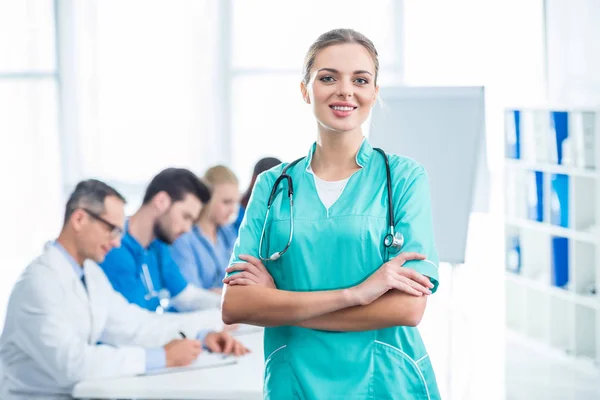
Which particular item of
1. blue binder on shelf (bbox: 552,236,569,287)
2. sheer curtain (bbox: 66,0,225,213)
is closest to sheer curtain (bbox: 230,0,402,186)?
sheer curtain (bbox: 66,0,225,213)

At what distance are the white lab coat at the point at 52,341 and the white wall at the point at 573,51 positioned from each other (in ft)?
10.9

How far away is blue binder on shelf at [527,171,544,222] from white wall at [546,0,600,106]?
47 centimetres

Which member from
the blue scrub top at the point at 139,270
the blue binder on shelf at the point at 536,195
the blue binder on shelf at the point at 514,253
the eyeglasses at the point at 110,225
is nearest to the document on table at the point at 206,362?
the eyeglasses at the point at 110,225

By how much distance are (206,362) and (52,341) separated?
514mm

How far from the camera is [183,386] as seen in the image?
8.32 ft

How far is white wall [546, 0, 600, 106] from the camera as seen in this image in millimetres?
5062

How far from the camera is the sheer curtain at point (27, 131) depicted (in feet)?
22.0

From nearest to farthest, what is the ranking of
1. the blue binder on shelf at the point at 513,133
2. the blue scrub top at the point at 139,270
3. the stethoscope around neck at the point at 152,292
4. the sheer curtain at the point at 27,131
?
1. the blue scrub top at the point at 139,270
2. the stethoscope around neck at the point at 152,292
3. the blue binder on shelf at the point at 513,133
4. the sheer curtain at the point at 27,131

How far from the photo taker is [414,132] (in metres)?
2.38

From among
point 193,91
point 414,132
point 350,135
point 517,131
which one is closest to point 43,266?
point 414,132

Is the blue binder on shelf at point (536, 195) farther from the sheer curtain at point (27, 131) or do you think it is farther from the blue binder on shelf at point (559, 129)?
the sheer curtain at point (27, 131)

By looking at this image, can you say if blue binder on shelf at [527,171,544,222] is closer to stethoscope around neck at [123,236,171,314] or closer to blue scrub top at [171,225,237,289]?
blue scrub top at [171,225,237,289]

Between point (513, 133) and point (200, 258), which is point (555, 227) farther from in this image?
point (200, 258)

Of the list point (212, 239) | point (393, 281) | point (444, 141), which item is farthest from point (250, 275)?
point (212, 239)
